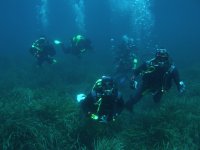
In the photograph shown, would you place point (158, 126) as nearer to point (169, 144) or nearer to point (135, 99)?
point (169, 144)

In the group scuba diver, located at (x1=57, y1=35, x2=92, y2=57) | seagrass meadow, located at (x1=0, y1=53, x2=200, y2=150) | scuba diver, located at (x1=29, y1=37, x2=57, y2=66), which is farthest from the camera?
scuba diver, located at (x1=57, y1=35, x2=92, y2=57)

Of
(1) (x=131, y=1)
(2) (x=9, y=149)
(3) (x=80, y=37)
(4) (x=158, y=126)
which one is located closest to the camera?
(2) (x=9, y=149)

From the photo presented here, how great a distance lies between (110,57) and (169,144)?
19484 mm

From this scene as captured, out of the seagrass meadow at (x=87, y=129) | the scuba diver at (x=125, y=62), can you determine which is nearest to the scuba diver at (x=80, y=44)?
the scuba diver at (x=125, y=62)

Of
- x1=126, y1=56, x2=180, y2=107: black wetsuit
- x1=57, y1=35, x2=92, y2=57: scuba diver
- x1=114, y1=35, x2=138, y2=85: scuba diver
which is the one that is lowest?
x1=126, y1=56, x2=180, y2=107: black wetsuit

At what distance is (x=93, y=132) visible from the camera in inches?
365

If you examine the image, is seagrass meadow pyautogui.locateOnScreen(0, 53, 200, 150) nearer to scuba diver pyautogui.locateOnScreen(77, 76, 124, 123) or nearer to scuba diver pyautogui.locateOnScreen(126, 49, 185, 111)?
scuba diver pyautogui.locateOnScreen(77, 76, 124, 123)

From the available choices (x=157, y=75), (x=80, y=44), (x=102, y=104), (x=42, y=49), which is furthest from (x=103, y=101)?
(x=80, y=44)

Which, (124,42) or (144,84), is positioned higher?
(124,42)

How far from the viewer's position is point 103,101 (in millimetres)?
8680

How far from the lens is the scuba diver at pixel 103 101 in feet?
28.3

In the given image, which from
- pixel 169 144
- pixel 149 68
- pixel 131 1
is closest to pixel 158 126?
pixel 169 144

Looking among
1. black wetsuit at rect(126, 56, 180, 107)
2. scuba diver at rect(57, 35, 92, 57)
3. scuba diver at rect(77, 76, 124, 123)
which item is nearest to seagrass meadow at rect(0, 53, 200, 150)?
scuba diver at rect(77, 76, 124, 123)

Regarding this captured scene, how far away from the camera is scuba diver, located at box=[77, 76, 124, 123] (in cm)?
864
